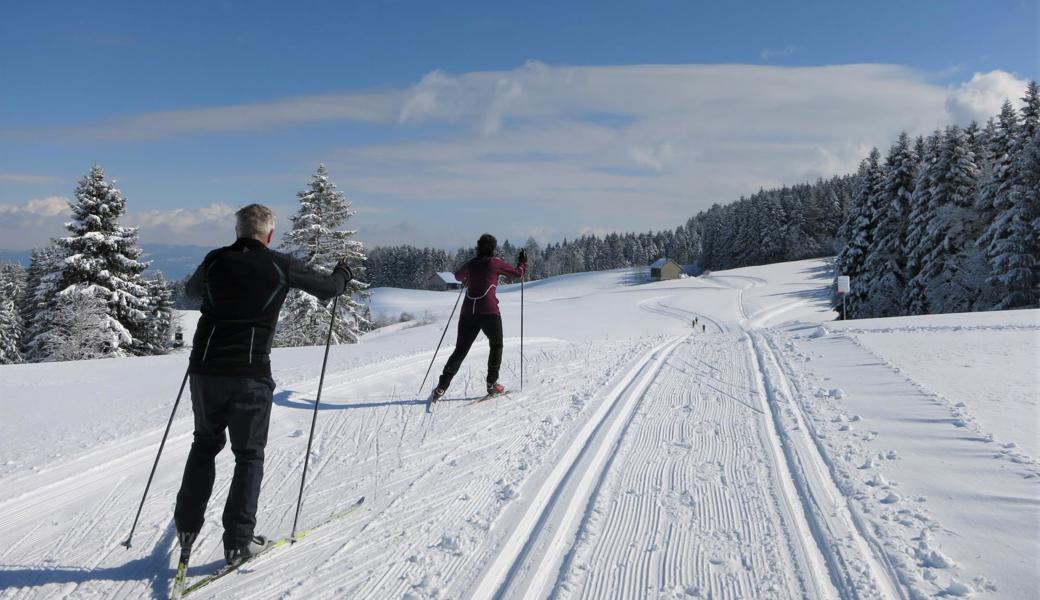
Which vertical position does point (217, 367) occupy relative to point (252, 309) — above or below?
below

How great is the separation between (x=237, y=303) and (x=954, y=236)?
33.4 m

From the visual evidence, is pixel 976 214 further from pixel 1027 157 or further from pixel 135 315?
pixel 135 315

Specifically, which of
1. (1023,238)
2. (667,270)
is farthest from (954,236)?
(667,270)

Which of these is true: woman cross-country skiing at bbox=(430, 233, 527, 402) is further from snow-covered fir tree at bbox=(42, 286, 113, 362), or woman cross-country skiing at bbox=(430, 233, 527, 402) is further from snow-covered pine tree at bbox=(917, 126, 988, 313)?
snow-covered pine tree at bbox=(917, 126, 988, 313)

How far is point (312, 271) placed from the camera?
334 centimetres

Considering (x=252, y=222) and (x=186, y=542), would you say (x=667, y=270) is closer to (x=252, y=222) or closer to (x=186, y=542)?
(x=252, y=222)

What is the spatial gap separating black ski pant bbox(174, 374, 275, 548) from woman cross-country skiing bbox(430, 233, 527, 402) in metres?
3.57

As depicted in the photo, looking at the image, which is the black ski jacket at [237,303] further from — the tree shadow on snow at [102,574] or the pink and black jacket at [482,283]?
the pink and black jacket at [482,283]

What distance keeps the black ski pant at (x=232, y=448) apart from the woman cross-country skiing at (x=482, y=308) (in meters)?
3.57

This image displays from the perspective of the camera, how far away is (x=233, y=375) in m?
3.14

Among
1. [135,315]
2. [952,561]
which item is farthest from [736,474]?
[135,315]

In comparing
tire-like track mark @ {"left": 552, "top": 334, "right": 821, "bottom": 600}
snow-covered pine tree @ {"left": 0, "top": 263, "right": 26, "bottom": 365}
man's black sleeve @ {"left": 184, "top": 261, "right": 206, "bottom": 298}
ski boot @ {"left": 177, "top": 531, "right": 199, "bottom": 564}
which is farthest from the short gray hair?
snow-covered pine tree @ {"left": 0, "top": 263, "right": 26, "bottom": 365}

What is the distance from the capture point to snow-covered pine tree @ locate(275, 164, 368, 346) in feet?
90.8

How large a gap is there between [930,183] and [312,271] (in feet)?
112
